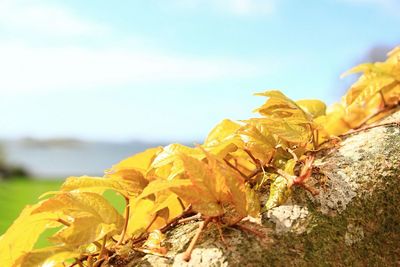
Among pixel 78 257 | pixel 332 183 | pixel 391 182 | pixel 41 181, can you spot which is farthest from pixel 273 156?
pixel 41 181

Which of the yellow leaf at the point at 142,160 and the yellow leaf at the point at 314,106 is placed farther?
the yellow leaf at the point at 314,106

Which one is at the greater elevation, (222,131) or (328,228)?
(222,131)

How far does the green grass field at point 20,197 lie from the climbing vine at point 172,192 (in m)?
2.33

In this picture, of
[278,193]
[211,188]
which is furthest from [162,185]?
[278,193]

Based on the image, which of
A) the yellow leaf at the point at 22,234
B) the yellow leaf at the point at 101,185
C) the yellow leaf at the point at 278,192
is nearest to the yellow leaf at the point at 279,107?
the yellow leaf at the point at 278,192

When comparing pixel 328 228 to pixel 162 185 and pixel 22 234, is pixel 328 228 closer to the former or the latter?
pixel 162 185

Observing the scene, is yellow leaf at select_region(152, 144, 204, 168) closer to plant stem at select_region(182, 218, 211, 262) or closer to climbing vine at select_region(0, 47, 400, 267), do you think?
climbing vine at select_region(0, 47, 400, 267)

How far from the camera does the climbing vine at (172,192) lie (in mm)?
711

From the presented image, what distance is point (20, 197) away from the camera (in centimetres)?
511

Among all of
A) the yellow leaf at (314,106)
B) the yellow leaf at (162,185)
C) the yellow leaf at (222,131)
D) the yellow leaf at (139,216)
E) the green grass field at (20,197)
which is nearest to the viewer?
the yellow leaf at (162,185)

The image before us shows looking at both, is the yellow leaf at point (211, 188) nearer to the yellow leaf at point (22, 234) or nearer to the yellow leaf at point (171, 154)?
the yellow leaf at point (171, 154)

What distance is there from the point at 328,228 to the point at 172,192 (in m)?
0.22

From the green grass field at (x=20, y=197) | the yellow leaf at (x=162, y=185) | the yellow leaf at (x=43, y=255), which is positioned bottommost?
the green grass field at (x=20, y=197)

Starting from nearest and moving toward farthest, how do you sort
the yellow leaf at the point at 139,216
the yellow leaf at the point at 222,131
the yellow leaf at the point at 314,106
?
1. the yellow leaf at the point at 139,216
2. the yellow leaf at the point at 222,131
3. the yellow leaf at the point at 314,106
